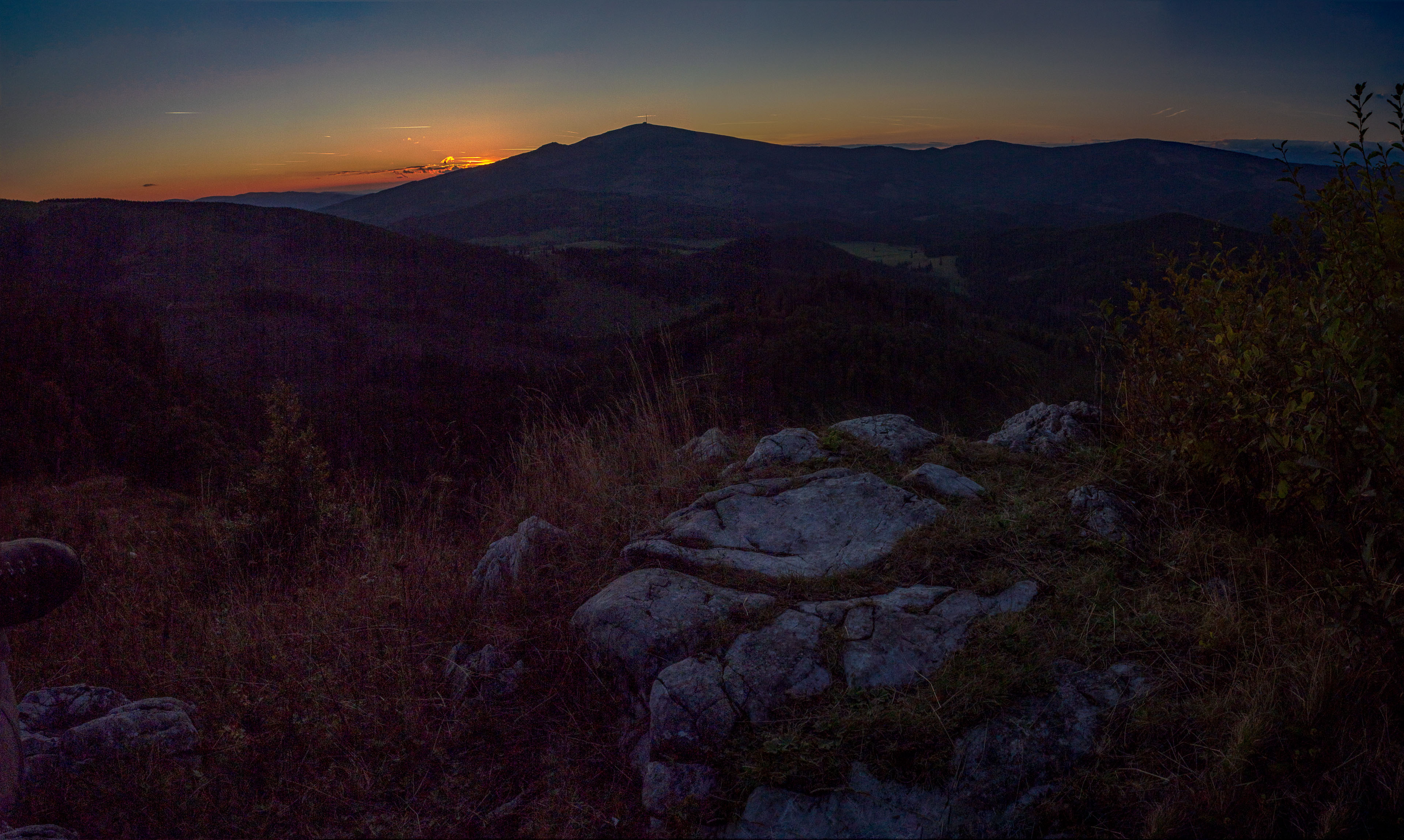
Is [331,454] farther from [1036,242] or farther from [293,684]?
[1036,242]

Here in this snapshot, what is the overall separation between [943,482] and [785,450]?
3.94 ft

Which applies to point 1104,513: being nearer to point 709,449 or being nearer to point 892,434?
point 892,434

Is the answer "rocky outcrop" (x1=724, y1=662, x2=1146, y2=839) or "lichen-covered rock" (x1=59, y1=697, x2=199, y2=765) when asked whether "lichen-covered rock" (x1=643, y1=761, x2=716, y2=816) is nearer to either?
"rocky outcrop" (x1=724, y1=662, x2=1146, y2=839)

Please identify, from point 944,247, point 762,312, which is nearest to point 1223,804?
point 762,312

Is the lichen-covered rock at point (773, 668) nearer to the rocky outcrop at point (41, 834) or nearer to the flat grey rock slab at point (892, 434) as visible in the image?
the flat grey rock slab at point (892, 434)

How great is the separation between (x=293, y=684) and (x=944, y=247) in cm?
10280

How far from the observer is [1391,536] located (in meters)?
2.61

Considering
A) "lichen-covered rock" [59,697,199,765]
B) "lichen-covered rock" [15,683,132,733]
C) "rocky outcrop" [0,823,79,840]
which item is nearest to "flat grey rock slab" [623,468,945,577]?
"lichen-covered rock" [59,697,199,765]

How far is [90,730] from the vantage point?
10.0 feet

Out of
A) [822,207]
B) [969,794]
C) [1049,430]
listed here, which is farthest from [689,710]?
[822,207]

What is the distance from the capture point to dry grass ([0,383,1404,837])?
84.2 inches

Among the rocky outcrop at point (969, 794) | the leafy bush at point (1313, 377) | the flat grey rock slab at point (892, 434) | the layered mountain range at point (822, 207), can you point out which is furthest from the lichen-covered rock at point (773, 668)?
the layered mountain range at point (822, 207)

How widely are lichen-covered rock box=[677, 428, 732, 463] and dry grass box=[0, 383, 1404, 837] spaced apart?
1.94ft

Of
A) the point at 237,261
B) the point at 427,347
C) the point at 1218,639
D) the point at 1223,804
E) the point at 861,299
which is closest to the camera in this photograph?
the point at 1223,804
